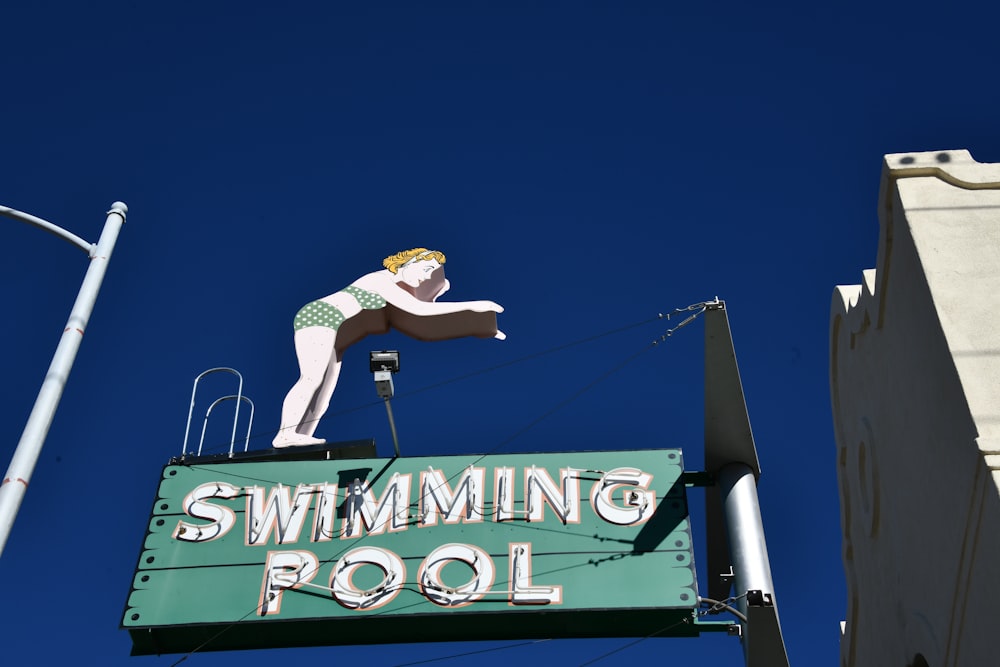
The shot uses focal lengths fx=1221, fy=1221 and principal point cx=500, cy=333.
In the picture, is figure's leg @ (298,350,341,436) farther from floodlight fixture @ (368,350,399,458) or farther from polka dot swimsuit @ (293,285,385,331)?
floodlight fixture @ (368,350,399,458)

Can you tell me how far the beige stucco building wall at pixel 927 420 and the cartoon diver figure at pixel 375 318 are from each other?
4.66m

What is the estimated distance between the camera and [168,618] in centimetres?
915

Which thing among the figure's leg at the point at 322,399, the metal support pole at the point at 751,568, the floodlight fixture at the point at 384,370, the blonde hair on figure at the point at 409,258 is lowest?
the metal support pole at the point at 751,568

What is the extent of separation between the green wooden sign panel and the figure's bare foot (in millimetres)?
766

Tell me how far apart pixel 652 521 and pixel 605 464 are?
0.75m

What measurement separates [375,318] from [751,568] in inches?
215

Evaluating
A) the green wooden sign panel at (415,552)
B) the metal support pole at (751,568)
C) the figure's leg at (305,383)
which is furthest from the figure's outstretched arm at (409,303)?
the metal support pole at (751,568)

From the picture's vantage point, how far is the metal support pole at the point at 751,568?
28.2 ft

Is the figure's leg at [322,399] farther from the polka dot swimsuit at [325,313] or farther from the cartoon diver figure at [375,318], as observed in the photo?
the polka dot swimsuit at [325,313]

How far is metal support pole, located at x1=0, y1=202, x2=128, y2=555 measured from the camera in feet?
27.1

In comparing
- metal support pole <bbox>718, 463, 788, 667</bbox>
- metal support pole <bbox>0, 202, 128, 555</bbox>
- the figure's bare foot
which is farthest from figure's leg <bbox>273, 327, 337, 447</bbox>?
metal support pole <bbox>718, 463, 788, 667</bbox>

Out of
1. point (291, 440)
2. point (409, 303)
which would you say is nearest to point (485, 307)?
point (409, 303)

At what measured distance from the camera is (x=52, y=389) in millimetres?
9008

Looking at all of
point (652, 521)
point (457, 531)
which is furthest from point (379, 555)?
point (652, 521)
